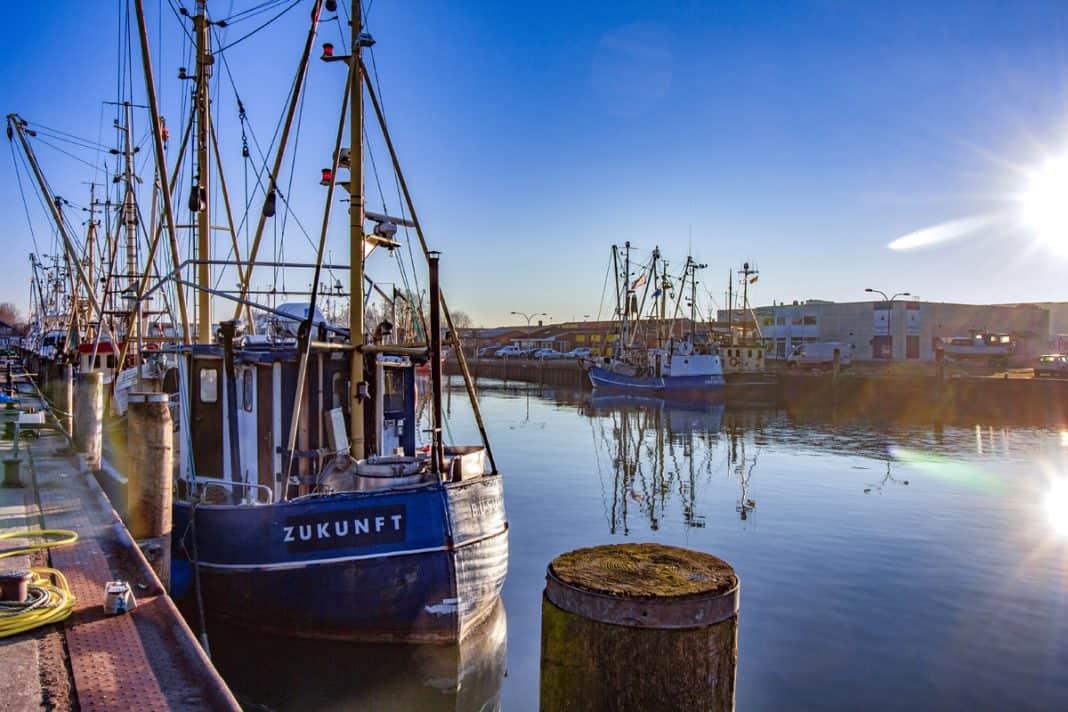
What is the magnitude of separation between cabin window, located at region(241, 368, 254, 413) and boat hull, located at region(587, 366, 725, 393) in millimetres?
48355

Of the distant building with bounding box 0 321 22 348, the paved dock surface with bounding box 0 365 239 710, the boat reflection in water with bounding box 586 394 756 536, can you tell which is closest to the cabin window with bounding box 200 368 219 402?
the paved dock surface with bounding box 0 365 239 710

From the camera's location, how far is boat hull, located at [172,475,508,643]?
8922 millimetres

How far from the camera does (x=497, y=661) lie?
9812 mm

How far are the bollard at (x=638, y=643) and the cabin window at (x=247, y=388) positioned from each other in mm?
8660

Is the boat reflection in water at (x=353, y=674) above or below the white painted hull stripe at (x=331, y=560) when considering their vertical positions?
below

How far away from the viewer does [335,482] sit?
996 cm

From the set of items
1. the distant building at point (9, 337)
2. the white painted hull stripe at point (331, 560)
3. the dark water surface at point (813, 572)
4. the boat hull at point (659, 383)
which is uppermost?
the distant building at point (9, 337)

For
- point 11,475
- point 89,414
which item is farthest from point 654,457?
point 11,475

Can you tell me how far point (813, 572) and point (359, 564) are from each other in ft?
26.9

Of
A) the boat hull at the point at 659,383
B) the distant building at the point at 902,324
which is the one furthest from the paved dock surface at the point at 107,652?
the distant building at the point at 902,324

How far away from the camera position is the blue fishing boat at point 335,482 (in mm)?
8961

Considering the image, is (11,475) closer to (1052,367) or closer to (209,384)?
(209,384)

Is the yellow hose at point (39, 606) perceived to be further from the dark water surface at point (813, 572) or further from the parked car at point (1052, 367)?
the parked car at point (1052, 367)

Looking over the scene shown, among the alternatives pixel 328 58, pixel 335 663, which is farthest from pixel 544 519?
pixel 328 58
